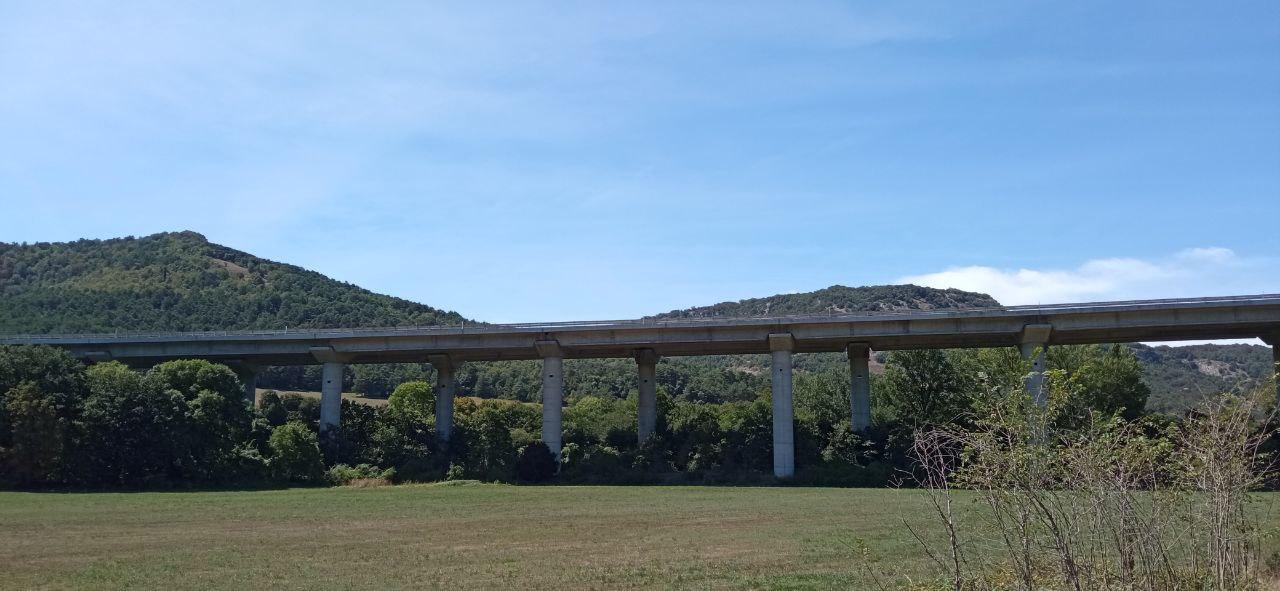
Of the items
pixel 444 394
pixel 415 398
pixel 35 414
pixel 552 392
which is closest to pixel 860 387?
pixel 552 392

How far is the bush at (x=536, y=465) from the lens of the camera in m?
65.1

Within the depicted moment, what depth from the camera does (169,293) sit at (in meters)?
153

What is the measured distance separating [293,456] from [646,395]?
24.0 m

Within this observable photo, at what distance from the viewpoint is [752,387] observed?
5723 inches

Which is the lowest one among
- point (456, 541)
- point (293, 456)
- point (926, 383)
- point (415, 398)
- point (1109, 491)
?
point (293, 456)

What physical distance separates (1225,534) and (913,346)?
6136 cm

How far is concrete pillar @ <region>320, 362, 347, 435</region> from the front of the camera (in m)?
72.9

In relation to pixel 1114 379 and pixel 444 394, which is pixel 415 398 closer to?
pixel 444 394

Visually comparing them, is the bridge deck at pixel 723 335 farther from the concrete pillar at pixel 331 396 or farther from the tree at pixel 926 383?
the tree at pixel 926 383

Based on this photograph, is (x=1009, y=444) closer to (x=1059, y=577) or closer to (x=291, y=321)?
(x=1059, y=577)

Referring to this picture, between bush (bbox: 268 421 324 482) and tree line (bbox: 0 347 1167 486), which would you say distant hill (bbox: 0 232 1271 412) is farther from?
bush (bbox: 268 421 324 482)

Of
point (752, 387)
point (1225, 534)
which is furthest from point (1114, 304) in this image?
point (752, 387)

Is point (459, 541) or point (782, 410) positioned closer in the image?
point (459, 541)

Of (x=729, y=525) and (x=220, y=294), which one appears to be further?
(x=220, y=294)
